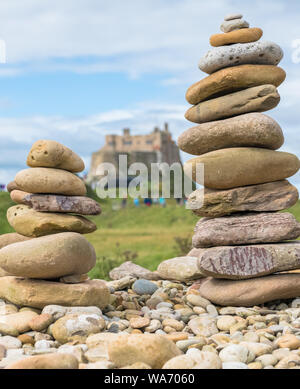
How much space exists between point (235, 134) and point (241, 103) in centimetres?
68

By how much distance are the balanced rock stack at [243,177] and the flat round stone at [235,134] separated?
19 mm

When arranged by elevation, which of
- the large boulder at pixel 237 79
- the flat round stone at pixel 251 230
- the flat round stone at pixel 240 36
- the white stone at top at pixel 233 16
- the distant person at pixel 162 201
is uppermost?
the white stone at top at pixel 233 16

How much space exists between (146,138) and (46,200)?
1529 inches

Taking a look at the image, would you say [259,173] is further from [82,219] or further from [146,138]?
[146,138]

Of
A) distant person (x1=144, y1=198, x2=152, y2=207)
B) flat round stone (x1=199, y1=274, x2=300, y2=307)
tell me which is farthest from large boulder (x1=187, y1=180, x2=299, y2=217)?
distant person (x1=144, y1=198, x2=152, y2=207)

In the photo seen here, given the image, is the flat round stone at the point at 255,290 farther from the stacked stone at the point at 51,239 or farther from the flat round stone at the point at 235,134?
the flat round stone at the point at 235,134

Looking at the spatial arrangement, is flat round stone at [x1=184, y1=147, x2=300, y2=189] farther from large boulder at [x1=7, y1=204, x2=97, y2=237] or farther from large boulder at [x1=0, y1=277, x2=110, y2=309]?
large boulder at [x1=0, y1=277, x2=110, y2=309]

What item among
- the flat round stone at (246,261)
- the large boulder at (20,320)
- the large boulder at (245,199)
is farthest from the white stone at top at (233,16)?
the large boulder at (20,320)

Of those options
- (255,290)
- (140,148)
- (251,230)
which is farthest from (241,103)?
(140,148)

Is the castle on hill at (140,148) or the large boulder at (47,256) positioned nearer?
the large boulder at (47,256)

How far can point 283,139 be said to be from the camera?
34.4ft

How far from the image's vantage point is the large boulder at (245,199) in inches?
403

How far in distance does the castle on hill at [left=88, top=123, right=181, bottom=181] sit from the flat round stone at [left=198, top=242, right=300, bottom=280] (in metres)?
33.9
